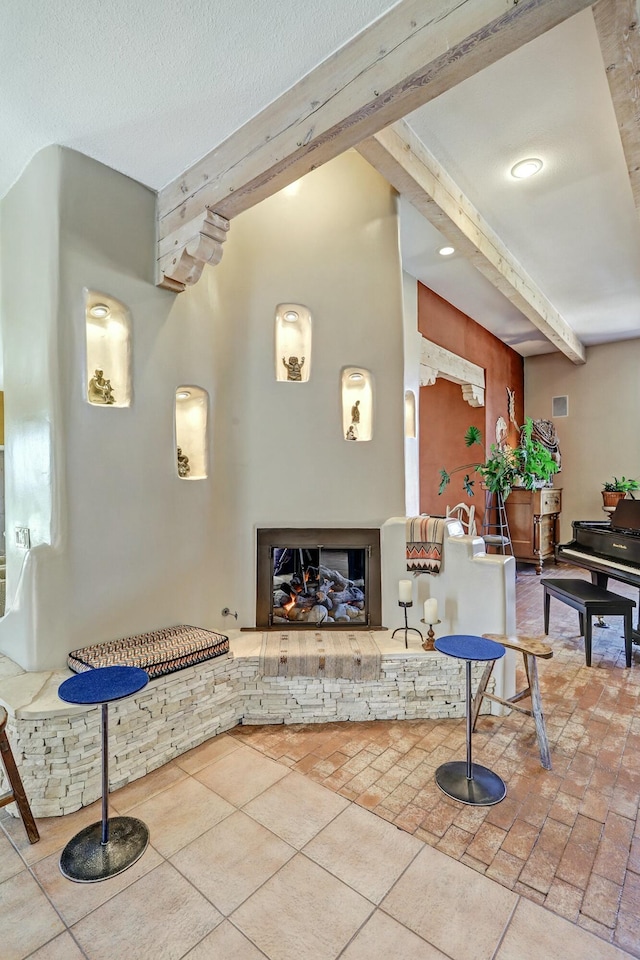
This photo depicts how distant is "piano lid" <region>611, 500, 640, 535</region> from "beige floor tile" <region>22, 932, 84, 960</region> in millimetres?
4681

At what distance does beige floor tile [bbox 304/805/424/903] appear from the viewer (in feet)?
5.63

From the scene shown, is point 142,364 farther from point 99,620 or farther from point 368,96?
point 368,96

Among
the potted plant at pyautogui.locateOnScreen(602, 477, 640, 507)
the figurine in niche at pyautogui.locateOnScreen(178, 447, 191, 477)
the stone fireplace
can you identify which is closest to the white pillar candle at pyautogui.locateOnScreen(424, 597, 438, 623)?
the stone fireplace

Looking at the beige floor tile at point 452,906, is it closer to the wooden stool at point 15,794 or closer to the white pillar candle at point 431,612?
the white pillar candle at point 431,612

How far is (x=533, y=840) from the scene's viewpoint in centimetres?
191

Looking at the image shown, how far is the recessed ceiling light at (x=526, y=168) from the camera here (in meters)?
3.18

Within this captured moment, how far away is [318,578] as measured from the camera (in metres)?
3.38

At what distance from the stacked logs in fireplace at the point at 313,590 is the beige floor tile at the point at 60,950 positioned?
6.48ft

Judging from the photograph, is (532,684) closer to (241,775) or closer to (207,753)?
(241,775)

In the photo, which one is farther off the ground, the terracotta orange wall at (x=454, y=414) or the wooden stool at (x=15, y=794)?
the terracotta orange wall at (x=454, y=414)

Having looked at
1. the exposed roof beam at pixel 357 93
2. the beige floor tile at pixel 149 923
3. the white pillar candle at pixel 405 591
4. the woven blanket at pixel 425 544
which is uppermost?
the exposed roof beam at pixel 357 93

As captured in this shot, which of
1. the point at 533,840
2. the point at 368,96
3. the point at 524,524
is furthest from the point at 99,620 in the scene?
the point at 524,524

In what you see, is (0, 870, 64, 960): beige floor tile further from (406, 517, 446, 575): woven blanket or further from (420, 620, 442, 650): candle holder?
(406, 517, 446, 575): woven blanket

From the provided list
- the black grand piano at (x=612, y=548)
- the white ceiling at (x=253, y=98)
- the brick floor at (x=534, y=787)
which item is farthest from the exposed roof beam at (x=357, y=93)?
the black grand piano at (x=612, y=548)
